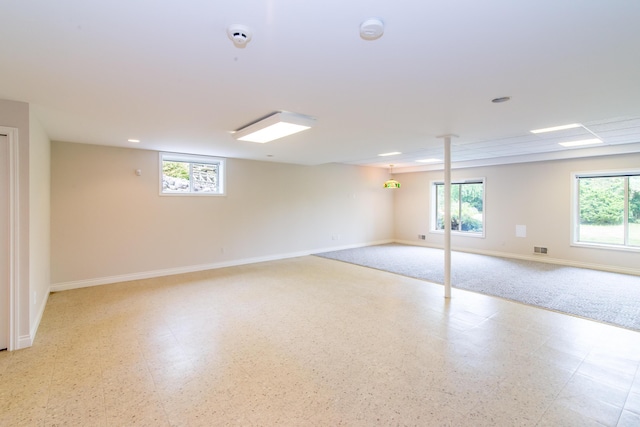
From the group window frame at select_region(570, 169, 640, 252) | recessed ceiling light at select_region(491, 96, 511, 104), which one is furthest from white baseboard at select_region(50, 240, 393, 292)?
window frame at select_region(570, 169, 640, 252)

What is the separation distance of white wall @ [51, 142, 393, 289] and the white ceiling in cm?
128

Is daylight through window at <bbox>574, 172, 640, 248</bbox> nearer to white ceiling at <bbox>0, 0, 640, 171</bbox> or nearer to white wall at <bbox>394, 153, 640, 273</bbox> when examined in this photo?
white wall at <bbox>394, 153, 640, 273</bbox>

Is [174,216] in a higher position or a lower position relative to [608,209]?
lower

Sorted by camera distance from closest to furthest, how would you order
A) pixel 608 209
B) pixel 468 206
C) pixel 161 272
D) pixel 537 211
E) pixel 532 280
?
pixel 532 280 → pixel 161 272 → pixel 608 209 → pixel 537 211 → pixel 468 206

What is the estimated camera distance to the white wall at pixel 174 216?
4.93 m

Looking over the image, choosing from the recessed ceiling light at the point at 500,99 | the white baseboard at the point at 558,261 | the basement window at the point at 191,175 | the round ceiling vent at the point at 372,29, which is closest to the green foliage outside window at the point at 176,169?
the basement window at the point at 191,175

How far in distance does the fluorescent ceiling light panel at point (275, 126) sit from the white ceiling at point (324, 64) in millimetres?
146

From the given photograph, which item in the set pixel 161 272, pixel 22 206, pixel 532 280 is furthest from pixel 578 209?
pixel 22 206

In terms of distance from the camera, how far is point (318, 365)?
8.73 ft

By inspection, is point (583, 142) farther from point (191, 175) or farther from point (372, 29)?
point (191, 175)

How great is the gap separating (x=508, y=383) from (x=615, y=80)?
2627 millimetres

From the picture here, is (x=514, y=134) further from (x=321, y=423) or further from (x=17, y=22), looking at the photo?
(x=17, y=22)

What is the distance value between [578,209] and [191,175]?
8431mm

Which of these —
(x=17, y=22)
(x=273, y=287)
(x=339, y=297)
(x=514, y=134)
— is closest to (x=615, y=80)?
(x=514, y=134)
